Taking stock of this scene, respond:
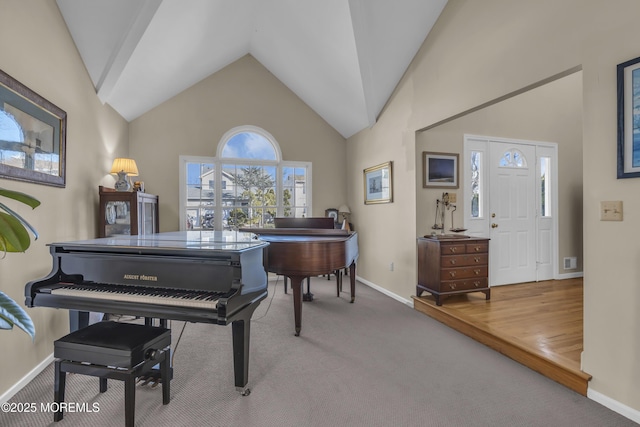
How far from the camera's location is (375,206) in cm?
471

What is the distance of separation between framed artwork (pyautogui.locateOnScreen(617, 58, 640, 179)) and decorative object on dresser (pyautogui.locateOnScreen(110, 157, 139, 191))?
4.47 meters

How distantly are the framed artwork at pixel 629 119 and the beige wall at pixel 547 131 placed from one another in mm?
2088

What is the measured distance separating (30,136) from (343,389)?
280cm

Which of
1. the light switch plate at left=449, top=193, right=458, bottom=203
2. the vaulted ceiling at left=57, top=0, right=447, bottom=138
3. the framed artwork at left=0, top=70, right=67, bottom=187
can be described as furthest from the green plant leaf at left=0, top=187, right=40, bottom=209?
the light switch plate at left=449, top=193, right=458, bottom=203

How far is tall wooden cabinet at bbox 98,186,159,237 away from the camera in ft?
10.9

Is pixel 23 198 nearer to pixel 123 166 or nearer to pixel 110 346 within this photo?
pixel 110 346

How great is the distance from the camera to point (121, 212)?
3.51 meters

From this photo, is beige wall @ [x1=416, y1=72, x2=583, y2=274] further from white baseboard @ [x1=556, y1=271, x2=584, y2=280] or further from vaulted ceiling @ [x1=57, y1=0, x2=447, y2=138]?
vaulted ceiling @ [x1=57, y1=0, x2=447, y2=138]

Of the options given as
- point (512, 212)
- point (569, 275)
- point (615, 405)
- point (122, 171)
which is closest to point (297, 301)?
point (615, 405)

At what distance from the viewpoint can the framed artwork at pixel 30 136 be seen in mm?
1930

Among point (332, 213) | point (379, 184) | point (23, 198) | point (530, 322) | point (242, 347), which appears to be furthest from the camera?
point (332, 213)

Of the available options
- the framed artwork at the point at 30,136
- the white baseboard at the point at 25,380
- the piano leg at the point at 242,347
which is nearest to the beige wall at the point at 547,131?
the piano leg at the point at 242,347

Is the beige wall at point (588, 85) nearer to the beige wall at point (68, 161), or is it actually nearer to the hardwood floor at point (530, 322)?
the hardwood floor at point (530, 322)

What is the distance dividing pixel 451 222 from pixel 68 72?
14.2ft
